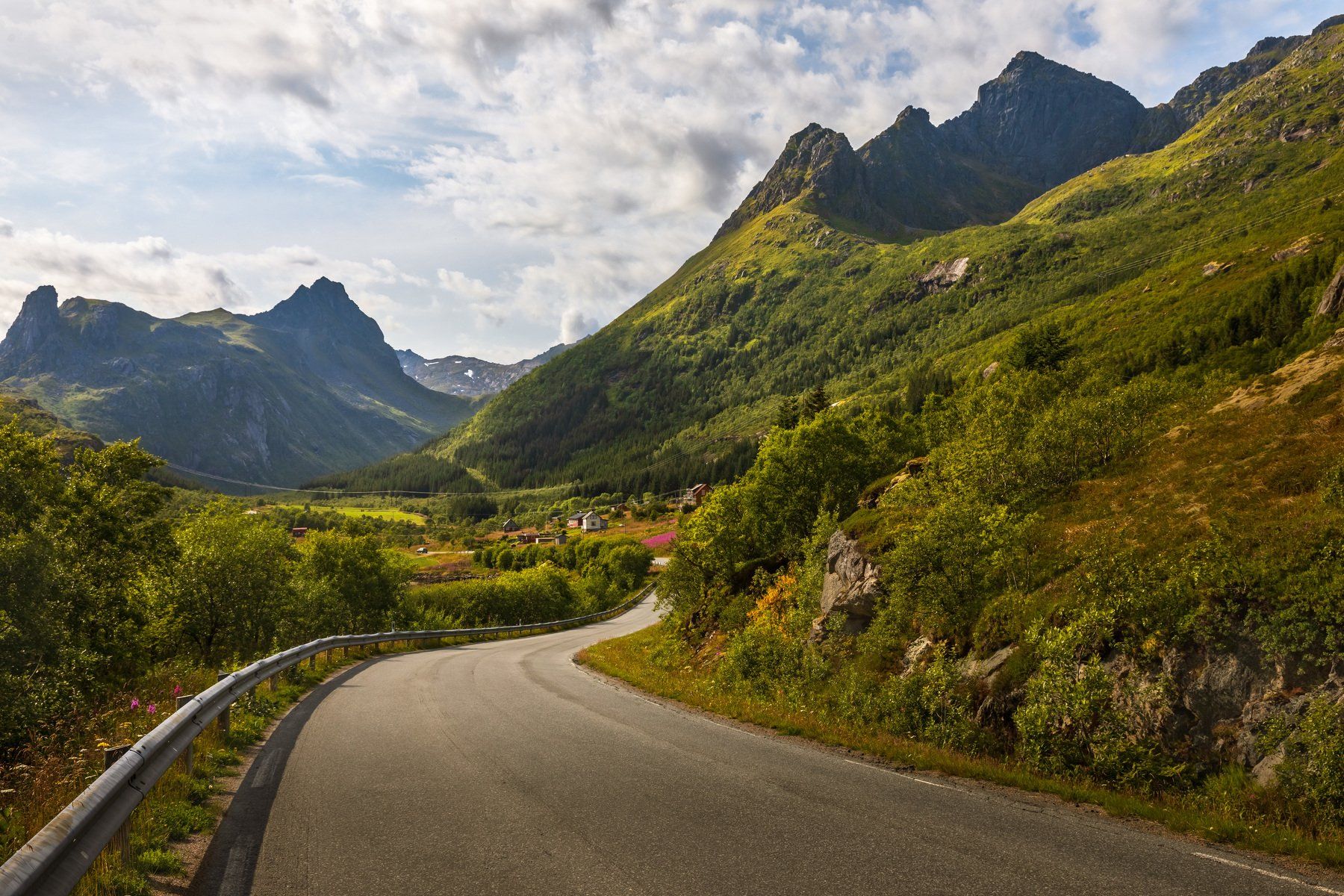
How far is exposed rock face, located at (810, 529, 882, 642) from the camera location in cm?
2327

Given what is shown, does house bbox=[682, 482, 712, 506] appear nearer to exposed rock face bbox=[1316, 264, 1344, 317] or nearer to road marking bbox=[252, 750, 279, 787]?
exposed rock face bbox=[1316, 264, 1344, 317]

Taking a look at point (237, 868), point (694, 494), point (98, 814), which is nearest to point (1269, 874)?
point (237, 868)

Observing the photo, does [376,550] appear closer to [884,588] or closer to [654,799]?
[884,588]

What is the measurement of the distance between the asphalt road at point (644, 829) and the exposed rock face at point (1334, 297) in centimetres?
4421

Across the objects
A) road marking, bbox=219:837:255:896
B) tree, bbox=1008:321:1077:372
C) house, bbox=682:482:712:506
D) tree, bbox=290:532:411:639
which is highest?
tree, bbox=1008:321:1077:372

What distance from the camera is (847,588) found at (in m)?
24.7

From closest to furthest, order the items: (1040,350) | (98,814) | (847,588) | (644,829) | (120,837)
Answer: (98,814) → (120,837) → (644,829) → (847,588) → (1040,350)

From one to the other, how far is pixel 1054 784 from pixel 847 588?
1453cm

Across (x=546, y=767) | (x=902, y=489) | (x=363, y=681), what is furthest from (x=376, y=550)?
(x=546, y=767)

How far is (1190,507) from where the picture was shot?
16375 mm

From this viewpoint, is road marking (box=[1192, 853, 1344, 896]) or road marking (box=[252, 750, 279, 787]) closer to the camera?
road marking (box=[1192, 853, 1344, 896])

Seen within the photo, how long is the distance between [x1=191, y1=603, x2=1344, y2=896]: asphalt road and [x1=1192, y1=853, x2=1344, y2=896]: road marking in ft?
0.12

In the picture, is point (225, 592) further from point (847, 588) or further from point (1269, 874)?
point (1269, 874)

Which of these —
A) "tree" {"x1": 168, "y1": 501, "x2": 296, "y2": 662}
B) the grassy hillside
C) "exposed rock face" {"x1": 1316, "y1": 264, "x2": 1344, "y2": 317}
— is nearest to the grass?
the grassy hillside
